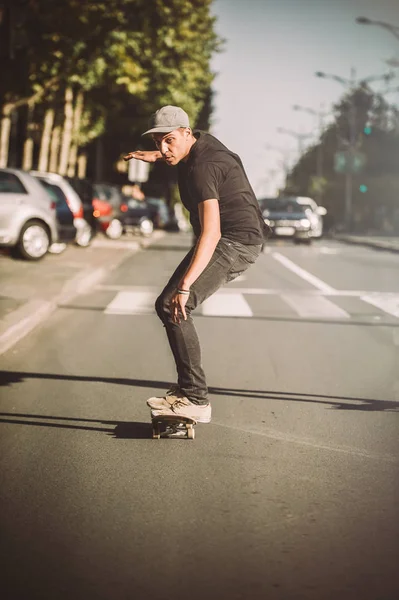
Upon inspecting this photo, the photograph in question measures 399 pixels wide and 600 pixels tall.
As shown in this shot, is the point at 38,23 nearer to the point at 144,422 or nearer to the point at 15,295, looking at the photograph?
the point at 15,295

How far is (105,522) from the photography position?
4.77 metres

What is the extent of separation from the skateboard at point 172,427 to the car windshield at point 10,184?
15.6 meters

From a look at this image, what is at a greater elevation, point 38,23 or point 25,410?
point 38,23

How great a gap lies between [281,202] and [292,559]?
4119cm

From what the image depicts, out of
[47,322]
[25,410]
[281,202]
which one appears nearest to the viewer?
[25,410]

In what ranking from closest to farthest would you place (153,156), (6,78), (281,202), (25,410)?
(153,156) → (25,410) → (6,78) → (281,202)

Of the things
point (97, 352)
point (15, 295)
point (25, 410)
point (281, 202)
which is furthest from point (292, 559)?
point (281, 202)

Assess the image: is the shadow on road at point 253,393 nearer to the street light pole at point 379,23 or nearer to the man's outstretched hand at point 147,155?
the man's outstretched hand at point 147,155

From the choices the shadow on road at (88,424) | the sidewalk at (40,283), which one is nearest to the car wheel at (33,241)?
the sidewalk at (40,283)

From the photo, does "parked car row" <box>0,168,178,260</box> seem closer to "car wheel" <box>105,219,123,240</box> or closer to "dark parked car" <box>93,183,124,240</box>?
"dark parked car" <box>93,183,124,240</box>

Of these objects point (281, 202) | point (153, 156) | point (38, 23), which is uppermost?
point (38, 23)

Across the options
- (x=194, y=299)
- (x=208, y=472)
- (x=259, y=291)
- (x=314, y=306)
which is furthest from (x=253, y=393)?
(x=259, y=291)

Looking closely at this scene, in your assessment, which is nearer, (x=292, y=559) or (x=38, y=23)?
(x=292, y=559)

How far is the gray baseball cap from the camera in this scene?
6238mm
